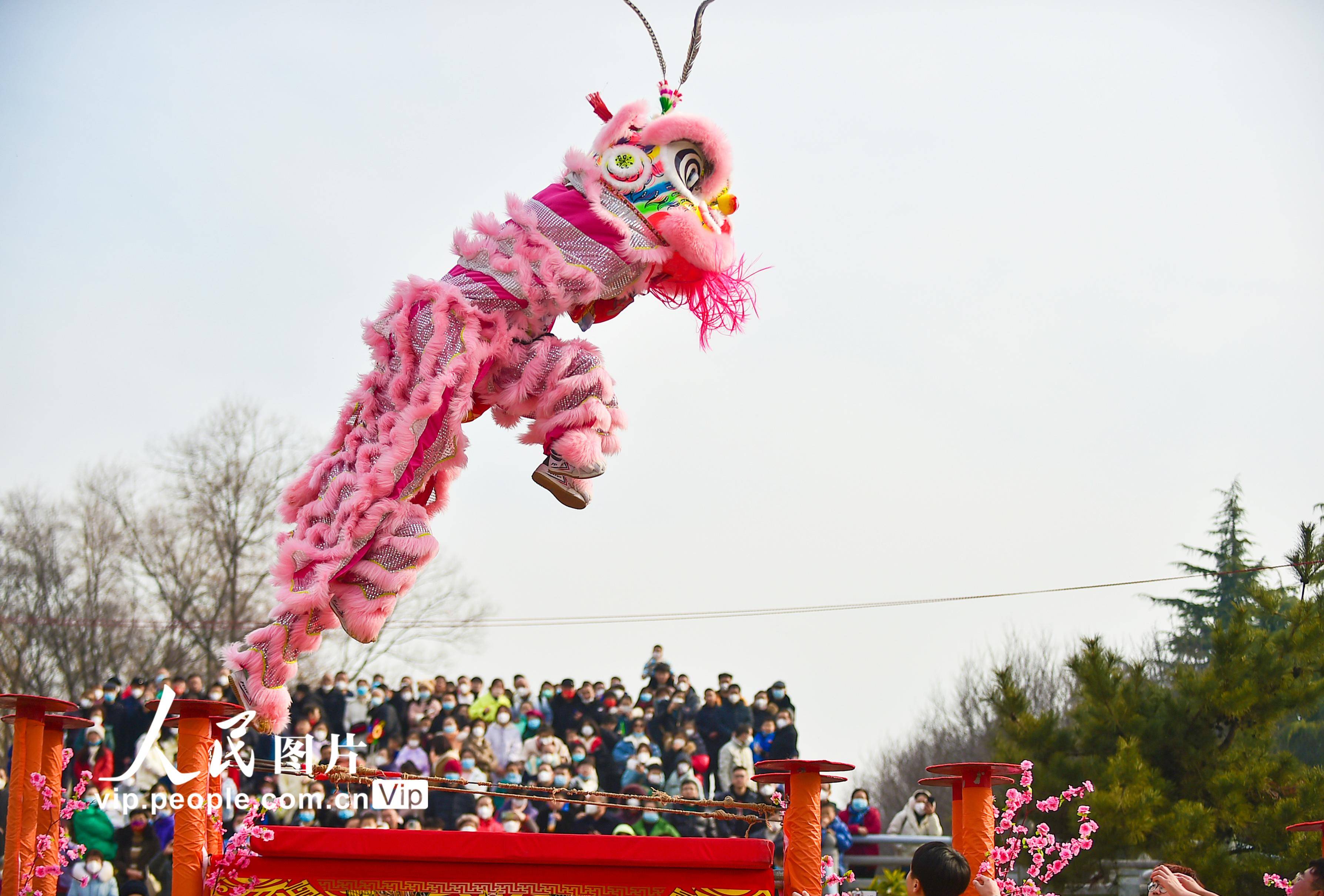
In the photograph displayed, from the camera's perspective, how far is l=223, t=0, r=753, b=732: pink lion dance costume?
3.26 meters

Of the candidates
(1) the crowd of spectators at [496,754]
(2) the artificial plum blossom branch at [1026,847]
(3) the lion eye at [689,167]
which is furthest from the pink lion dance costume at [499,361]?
(1) the crowd of spectators at [496,754]

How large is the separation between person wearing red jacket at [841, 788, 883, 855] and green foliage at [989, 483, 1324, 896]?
967 mm

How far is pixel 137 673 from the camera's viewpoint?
14.2m

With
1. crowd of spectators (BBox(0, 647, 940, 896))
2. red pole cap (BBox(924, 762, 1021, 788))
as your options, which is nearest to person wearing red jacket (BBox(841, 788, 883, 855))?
crowd of spectators (BBox(0, 647, 940, 896))

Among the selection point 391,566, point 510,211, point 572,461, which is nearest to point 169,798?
point 391,566

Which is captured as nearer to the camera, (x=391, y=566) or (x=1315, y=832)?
(x=391, y=566)

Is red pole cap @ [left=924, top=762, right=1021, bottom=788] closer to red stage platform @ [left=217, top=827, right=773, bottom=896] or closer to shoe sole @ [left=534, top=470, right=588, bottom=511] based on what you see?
red stage platform @ [left=217, top=827, right=773, bottom=896]

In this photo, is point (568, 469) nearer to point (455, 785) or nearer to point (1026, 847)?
point (455, 785)

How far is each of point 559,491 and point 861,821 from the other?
4.90 meters

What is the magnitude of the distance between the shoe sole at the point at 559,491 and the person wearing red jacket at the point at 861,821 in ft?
15.5

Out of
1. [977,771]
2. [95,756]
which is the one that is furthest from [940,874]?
[95,756]

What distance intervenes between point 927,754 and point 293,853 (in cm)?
2276

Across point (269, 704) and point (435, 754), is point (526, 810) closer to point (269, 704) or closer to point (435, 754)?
point (435, 754)

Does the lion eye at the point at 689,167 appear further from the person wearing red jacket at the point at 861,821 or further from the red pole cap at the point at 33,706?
the person wearing red jacket at the point at 861,821
